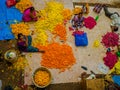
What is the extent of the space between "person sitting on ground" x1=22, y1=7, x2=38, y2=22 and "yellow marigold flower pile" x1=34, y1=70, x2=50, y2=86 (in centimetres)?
83

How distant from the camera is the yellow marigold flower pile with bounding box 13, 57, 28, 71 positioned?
13.3ft

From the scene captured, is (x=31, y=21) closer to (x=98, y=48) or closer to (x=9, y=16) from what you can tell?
(x=9, y=16)

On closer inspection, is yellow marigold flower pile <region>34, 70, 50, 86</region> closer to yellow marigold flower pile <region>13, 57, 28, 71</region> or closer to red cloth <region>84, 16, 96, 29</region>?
yellow marigold flower pile <region>13, 57, 28, 71</region>

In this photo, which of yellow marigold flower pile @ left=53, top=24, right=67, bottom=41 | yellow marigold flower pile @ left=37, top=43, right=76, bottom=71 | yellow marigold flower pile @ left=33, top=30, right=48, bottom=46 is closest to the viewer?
yellow marigold flower pile @ left=37, top=43, right=76, bottom=71

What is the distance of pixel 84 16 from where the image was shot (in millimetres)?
4609

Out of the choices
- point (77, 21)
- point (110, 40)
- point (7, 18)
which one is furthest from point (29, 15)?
point (110, 40)

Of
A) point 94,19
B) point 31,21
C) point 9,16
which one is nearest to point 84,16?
point 94,19

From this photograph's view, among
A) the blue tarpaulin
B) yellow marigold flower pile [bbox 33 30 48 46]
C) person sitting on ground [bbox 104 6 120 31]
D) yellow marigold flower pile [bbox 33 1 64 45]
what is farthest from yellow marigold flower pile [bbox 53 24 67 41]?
person sitting on ground [bbox 104 6 120 31]

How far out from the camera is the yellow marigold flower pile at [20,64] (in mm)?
4047

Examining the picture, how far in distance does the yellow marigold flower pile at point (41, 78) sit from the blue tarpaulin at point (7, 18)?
67cm

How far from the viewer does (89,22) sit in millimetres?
4551

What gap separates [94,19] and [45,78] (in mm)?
1277

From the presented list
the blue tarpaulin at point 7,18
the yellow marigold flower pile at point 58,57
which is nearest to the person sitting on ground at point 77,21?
the yellow marigold flower pile at point 58,57

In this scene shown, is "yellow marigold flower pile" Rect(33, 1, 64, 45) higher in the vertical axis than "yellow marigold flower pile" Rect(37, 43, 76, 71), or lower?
higher
